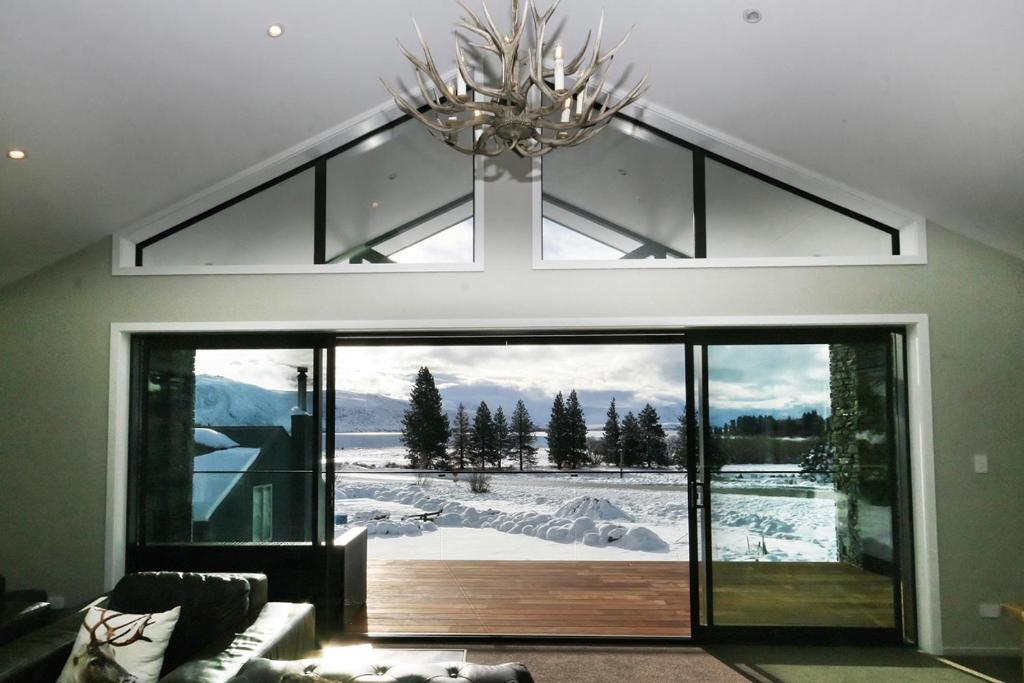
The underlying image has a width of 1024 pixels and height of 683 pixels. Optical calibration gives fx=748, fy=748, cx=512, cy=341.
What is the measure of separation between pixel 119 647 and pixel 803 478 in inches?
151

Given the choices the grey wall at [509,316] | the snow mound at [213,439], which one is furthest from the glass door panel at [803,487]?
the snow mound at [213,439]

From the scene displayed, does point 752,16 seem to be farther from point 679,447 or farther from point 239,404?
point 239,404

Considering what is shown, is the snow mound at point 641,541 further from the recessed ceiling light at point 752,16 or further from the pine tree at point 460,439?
the recessed ceiling light at point 752,16

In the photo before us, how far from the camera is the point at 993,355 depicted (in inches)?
182

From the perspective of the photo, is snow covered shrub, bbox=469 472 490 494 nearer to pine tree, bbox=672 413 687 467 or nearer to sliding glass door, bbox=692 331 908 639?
pine tree, bbox=672 413 687 467

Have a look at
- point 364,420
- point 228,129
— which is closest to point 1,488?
point 364,420

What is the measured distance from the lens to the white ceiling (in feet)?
10.6

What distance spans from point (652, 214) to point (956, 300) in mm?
1951

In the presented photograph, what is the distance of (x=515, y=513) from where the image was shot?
19.8ft

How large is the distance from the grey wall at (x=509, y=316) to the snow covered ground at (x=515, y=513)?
1.52 meters

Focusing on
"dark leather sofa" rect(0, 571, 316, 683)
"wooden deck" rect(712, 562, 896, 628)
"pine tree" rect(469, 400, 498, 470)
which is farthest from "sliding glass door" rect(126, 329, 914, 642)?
"dark leather sofa" rect(0, 571, 316, 683)

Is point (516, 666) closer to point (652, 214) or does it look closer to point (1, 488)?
point (652, 214)

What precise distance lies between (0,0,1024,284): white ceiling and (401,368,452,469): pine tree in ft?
6.74

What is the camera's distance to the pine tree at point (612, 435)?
6.09 meters
